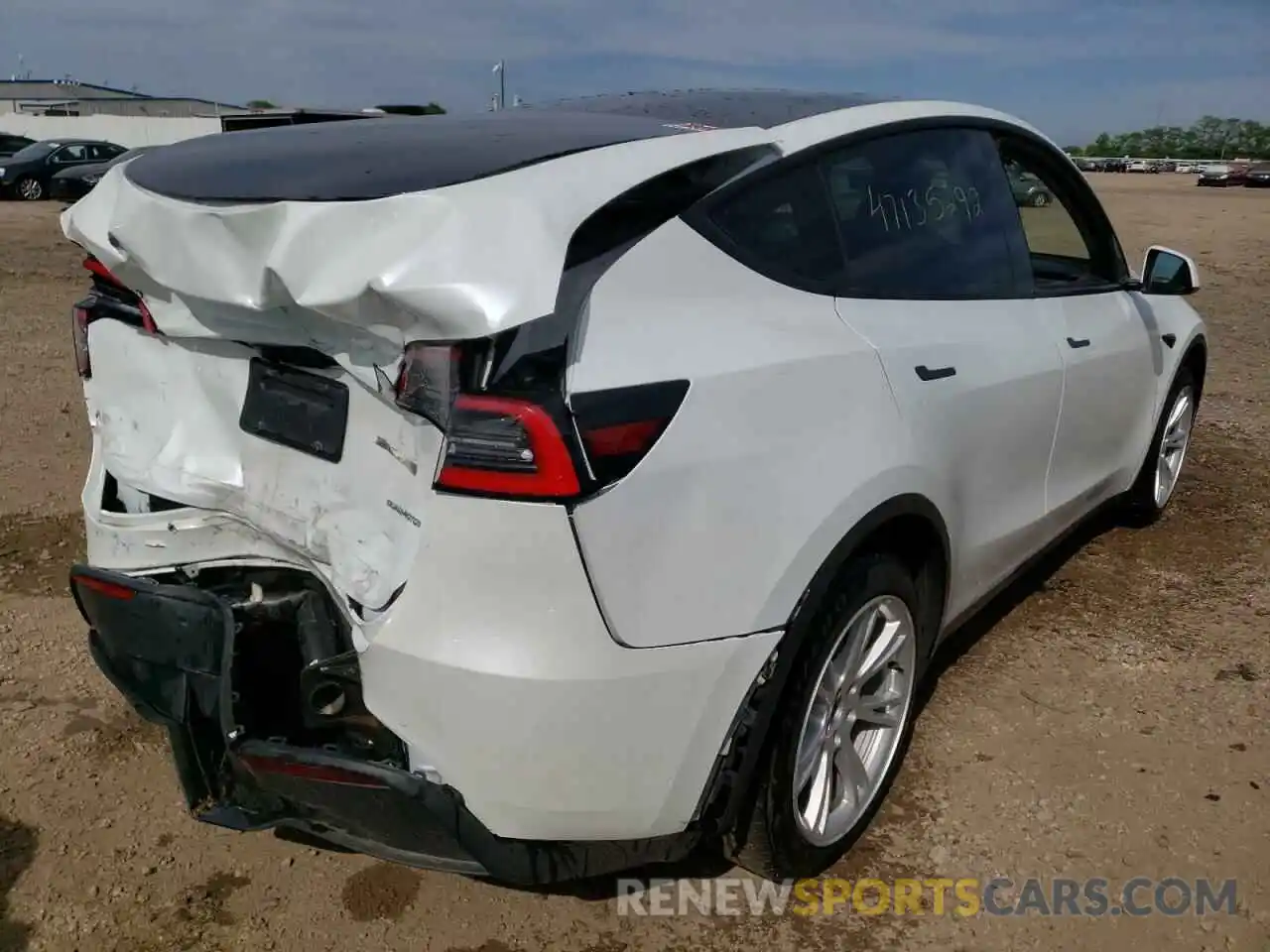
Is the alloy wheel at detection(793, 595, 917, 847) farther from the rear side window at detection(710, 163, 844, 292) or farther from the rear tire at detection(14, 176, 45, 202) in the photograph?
the rear tire at detection(14, 176, 45, 202)

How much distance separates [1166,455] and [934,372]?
9.31ft

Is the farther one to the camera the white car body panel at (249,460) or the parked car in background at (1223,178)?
the parked car in background at (1223,178)

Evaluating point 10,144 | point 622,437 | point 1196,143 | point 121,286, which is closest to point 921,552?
point 622,437

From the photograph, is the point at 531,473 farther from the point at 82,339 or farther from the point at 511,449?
the point at 82,339

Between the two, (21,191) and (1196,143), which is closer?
(21,191)

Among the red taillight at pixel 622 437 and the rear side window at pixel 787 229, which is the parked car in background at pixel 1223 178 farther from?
the red taillight at pixel 622 437

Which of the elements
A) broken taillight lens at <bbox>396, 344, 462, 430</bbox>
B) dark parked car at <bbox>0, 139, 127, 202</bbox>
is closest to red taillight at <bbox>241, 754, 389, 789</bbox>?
broken taillight lens at <bbox>396, 344, 462, 430</bbox>

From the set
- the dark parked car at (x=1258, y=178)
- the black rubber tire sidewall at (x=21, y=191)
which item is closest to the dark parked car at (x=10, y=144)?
the black rubber tire sidewall at (x=21, y=191)

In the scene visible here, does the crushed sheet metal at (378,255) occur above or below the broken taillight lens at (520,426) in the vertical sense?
above

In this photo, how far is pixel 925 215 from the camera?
2.87 meters

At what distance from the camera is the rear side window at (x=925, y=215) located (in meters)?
2.55

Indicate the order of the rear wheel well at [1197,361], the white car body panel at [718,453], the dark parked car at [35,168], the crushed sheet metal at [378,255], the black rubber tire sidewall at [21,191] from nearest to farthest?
1. the crushed sheet metal at [378,255]
2. the white car body panel at [718,453]
3. the rear wheel well at [1197,361]
4. the dark parked car at [35,168]
5. the black rubber tire sidewall at [21,191]
